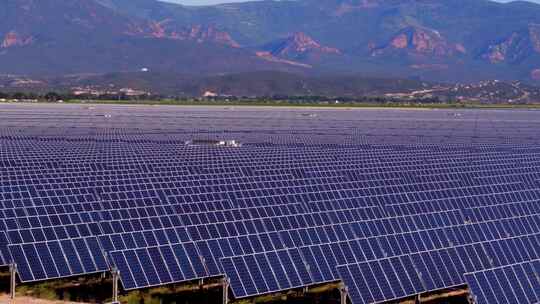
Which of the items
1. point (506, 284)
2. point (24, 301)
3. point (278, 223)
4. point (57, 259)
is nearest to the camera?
point (506, 284)

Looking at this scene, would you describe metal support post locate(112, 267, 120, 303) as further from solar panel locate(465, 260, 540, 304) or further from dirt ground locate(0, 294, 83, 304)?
solar panel locate(465, 260, 540, 304)

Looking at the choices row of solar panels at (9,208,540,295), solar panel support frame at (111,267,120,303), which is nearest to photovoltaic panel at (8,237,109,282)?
row of solar panels at (9,208,540,295)

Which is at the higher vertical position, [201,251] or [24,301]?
[201,251]

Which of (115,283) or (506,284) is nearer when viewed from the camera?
(506,284)

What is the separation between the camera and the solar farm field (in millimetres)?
15336

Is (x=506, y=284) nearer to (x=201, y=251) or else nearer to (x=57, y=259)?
(x=201, y=251)

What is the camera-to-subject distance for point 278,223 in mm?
20031

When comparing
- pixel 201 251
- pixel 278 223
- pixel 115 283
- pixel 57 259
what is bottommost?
pixel 115 283

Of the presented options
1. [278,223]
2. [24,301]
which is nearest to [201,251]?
[24,301]

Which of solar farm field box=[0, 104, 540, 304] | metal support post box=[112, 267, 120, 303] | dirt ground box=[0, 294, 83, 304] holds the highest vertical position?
solar farm field box=[0, 104, 540, 304]

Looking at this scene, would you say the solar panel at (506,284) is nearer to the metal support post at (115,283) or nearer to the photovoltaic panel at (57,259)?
the metal support post at (115,283)

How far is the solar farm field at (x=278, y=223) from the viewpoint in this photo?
15.3 metres

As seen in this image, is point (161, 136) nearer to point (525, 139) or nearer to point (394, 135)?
point (394, 135)

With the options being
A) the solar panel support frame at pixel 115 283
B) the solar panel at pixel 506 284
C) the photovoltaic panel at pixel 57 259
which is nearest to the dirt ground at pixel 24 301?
the photovoltaic panel at pixel 57 259
